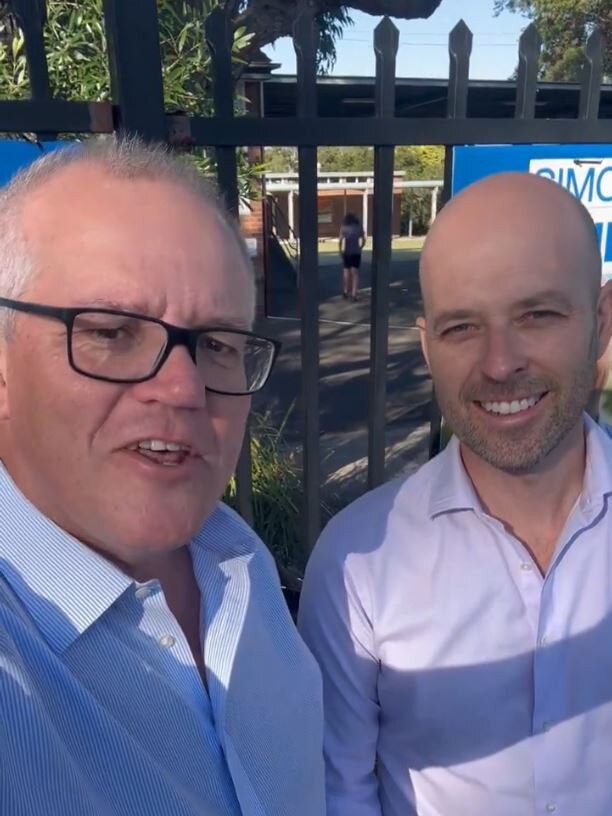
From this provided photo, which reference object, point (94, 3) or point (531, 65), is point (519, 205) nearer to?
point (531, 65)

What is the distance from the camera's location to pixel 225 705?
1106 mm

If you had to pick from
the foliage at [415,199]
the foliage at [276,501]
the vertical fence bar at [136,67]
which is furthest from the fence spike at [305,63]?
the foliage at [415,199]

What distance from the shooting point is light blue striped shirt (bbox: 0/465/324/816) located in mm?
853

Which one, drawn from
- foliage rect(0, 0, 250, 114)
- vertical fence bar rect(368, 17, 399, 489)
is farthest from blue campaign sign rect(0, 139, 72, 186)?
foliage rect(0, 0, 250, 114)

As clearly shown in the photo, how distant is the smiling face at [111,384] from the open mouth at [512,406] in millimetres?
700

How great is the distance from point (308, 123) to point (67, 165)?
4.34 ft

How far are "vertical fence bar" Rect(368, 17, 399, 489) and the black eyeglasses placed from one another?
1.49 meters

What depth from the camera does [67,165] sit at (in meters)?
1.07

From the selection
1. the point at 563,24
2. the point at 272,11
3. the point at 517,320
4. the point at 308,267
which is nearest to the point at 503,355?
the point at 517,320

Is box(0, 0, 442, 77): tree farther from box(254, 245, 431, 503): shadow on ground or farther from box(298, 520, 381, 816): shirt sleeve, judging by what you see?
box(298, 520, 381, 816): shirt sleeve

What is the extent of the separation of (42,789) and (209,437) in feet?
1.65

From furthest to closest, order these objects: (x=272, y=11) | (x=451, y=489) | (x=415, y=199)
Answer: (x=415, y=199), (x=272, y=11), (x=451, y=489)

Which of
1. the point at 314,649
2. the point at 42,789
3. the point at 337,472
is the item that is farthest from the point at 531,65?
the point at 337,472

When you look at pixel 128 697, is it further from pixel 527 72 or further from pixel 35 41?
pixel 527 72
